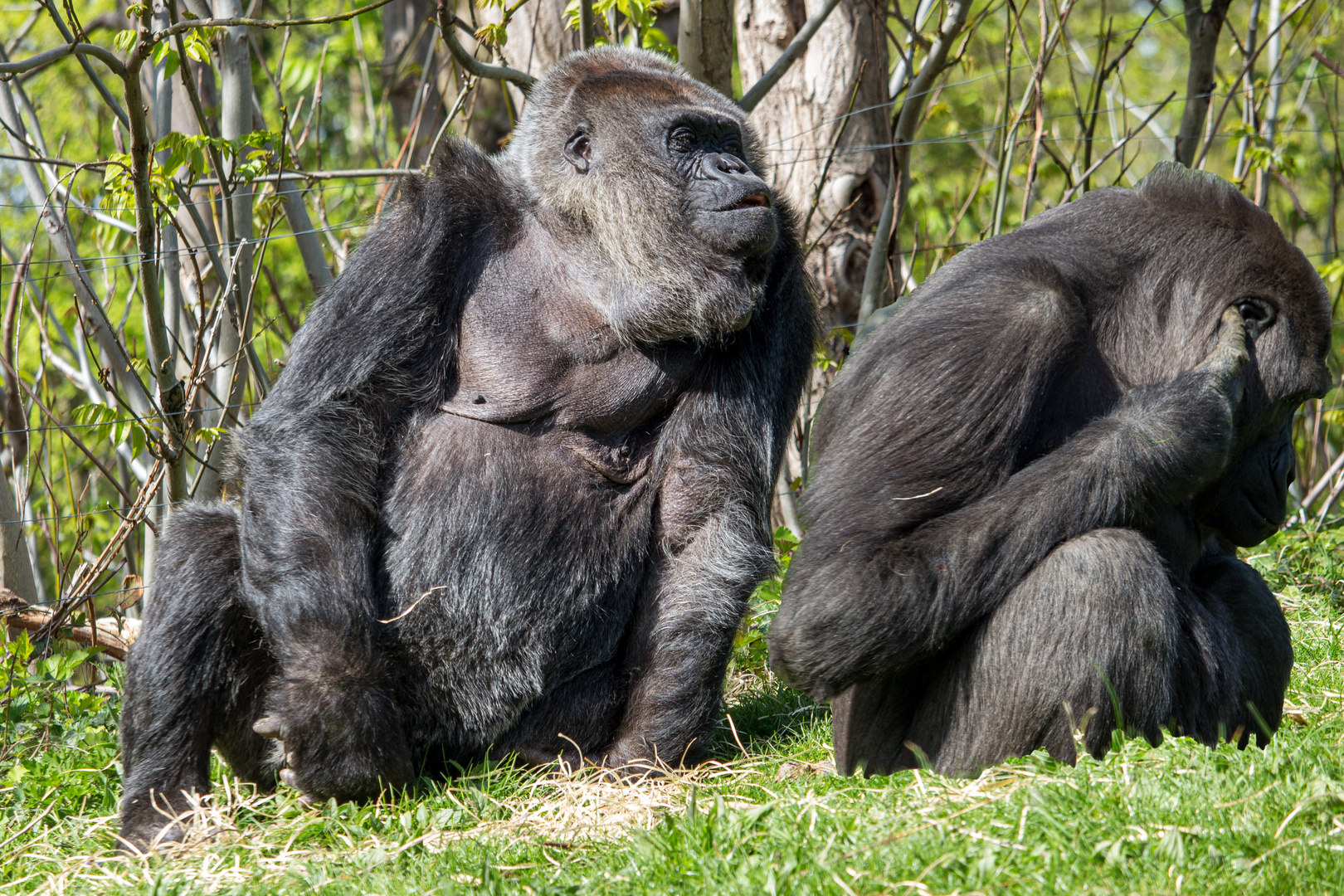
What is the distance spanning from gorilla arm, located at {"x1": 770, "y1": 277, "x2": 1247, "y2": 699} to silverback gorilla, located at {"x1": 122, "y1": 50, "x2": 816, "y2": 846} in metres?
0.94

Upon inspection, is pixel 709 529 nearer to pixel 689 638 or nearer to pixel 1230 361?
pixel 689 638

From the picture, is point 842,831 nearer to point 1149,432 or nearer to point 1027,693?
point 1027,693

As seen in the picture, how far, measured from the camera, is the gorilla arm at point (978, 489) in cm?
316

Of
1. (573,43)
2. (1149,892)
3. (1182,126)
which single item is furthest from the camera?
(573,43)

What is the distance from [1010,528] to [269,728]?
7.01 ft

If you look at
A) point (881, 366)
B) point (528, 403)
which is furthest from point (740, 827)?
point (528, 403)

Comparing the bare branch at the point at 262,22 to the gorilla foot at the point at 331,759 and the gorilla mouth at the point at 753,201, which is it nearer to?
the gorilla mouth at the point at 753,201

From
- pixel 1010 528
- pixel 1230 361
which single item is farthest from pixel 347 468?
pixel 1230 361

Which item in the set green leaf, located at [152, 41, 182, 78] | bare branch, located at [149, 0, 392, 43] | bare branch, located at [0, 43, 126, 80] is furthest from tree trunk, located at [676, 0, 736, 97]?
bare branch, located at [0, 43, 126, 80]

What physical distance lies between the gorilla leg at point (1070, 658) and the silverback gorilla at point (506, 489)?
1.06 m

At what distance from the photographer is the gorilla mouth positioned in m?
4.17

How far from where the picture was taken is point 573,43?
24.3 feet

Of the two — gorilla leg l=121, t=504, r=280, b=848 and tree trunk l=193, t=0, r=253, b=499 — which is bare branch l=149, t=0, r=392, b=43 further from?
gorilla leg l=121, t=504, r=280, b=848

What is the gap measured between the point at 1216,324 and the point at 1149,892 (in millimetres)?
1682
